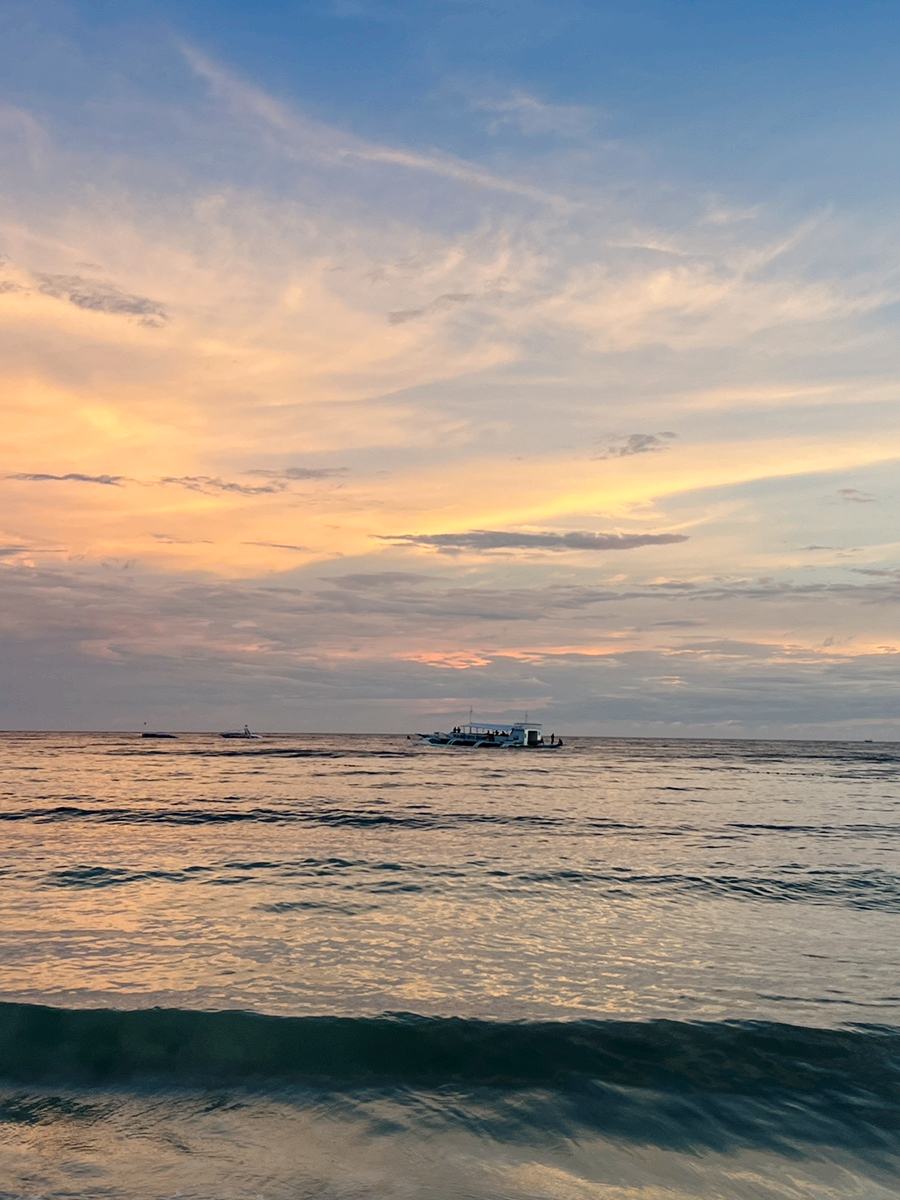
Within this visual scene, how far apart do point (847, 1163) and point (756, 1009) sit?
13.9 ft

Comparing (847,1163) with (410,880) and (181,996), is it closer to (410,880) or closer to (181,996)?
(181,996)

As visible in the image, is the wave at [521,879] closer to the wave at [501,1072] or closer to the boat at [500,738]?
the wave at [501,1072]

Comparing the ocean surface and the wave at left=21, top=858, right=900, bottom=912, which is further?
the wave at left=21, top=858, right=900, bottom=912

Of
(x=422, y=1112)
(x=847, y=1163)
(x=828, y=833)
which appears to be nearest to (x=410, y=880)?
(x=422, y=1112)

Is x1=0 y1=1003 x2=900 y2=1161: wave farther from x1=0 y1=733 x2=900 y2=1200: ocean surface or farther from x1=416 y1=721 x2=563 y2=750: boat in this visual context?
x1=416 y1=721 x2=563 y2=750: boat

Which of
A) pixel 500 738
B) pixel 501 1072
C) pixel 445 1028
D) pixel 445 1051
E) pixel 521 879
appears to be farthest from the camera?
pixel 500 738

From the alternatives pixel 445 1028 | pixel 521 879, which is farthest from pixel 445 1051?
pixel 521 879

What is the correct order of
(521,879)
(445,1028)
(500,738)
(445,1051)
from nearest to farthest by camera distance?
(445,1051)
(445,1028)
(521,879)
(500,738)

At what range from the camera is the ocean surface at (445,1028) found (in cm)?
864

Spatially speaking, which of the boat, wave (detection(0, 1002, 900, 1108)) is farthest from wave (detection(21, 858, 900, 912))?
the boat

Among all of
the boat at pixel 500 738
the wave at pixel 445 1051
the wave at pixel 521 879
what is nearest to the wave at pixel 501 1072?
the wave at pixel 445 1051

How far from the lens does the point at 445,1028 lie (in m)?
12.2

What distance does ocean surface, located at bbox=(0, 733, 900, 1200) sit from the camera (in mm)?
8641

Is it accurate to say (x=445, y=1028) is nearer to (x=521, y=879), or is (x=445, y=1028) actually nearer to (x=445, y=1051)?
(x=445, y=1051)
